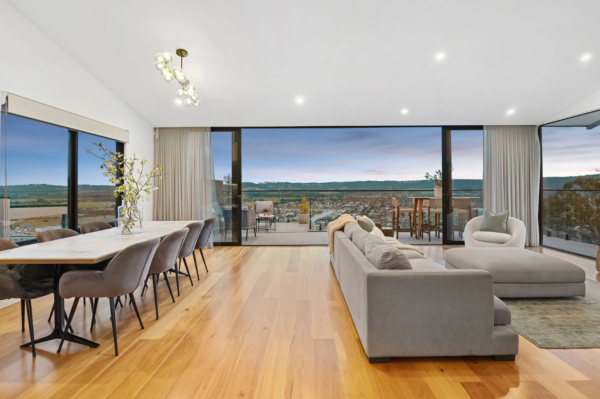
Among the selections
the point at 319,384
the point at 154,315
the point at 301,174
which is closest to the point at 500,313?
the point at 319,384

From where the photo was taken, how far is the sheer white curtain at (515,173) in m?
5.90

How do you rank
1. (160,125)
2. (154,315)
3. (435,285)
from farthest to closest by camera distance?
(160,125), (154,315), (435,285)

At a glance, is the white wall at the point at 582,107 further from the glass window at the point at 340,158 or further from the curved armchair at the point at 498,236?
the glass window at the point at 340,158

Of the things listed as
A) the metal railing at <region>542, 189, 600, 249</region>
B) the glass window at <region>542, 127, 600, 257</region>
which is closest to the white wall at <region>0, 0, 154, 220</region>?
the glass window at <region>542, 127, 600, 257</region>

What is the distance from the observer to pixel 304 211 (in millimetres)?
7082

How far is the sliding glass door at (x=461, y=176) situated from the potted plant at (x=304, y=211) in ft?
9.29

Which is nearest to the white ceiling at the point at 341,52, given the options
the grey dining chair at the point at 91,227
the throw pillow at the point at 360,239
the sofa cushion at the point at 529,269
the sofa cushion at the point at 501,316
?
the grey dining chair at the point at 91,227

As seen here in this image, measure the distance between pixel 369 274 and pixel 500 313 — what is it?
0.90m

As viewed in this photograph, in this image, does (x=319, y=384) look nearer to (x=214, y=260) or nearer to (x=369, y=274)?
(x=369, y=274)

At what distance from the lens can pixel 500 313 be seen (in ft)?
6.72

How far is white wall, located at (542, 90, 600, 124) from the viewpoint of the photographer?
15.2 feet

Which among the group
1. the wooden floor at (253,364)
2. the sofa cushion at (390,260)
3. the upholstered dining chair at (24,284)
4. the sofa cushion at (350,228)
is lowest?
the wooden floor at (253,364)

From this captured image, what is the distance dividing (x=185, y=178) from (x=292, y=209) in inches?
94.9

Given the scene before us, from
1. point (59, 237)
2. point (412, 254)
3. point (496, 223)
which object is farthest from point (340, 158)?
point (59, 237)
